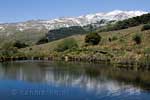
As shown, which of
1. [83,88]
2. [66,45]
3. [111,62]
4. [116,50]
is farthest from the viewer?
[66,45]

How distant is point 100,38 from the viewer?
13738cm

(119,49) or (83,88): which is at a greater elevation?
(119,49)

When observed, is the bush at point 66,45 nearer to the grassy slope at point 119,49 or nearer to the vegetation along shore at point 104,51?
the vegetation along shore at point 104,51

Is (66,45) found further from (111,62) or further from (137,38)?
(111,62)

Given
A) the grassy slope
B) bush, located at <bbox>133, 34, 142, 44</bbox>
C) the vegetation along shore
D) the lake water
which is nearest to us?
the lake water

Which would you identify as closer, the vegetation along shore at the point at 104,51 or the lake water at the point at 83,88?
the lake water at the point at 83,88

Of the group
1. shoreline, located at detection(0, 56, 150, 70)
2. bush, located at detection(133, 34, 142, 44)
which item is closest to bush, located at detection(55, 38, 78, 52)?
shoreline, located at detection(0, 56, 150, 70)

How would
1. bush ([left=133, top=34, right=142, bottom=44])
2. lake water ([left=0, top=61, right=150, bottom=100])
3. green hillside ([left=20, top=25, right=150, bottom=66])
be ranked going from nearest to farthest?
lake water ([left=0, top=61, right=150, bottom=100]) → green hillside ([left=20, top=25, right=150, bottom=66]) → bush ([left=133, top=34, right=142, bottom=44])

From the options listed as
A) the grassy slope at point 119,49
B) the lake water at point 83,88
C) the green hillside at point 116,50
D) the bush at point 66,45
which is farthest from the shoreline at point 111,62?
the lake water at point 83,88

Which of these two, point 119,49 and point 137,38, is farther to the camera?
point 137,38

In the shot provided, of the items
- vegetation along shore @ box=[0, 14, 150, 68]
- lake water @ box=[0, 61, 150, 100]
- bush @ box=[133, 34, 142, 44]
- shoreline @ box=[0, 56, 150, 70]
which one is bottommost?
lake water @ box=[0, 61, 150, 100]

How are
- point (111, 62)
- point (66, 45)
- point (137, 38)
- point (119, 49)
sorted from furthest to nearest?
point (66, 45) < point (137, 38) < point (119, 49) < point (111, 62)

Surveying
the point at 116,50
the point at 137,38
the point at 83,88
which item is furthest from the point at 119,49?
the point at 83,88

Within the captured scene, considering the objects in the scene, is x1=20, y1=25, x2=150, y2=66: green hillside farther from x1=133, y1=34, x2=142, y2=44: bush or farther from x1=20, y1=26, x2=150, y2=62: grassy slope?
x1=133, y1=34, x2=142, y2=44: bush
